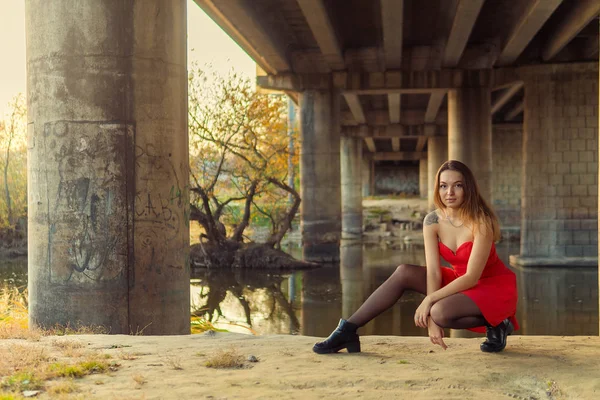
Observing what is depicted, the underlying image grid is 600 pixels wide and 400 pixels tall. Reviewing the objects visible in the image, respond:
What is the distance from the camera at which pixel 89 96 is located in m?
7.04

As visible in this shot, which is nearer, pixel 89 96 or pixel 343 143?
pixel 89 96

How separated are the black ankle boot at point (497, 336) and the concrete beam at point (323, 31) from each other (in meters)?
12.2

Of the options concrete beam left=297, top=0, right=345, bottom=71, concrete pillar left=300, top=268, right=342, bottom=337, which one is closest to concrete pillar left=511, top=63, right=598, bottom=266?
concrete beam left=297, top=0, right=345, bottom=71

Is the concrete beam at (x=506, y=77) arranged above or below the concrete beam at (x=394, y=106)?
below

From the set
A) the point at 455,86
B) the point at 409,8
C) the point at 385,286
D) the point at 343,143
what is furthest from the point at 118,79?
the point at 343,143

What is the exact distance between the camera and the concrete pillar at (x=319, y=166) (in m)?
24.2

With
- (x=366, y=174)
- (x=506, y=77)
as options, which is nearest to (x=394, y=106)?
(x=506, y=77)

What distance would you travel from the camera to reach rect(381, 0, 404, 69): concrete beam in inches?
642

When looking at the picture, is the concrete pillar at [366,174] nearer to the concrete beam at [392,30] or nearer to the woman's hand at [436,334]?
the concrete beam at [392,30]

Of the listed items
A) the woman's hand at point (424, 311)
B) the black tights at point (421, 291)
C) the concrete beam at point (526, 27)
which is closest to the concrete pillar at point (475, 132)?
the concrete beam at point (526, 27)

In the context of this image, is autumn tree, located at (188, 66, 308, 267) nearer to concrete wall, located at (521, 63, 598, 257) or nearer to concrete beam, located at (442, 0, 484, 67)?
concrete beam, located at (442, 0, 484, 67)

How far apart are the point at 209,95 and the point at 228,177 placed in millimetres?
2749

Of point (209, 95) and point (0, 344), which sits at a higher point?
point (209, 95)

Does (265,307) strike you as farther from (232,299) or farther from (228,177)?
(228,177)
